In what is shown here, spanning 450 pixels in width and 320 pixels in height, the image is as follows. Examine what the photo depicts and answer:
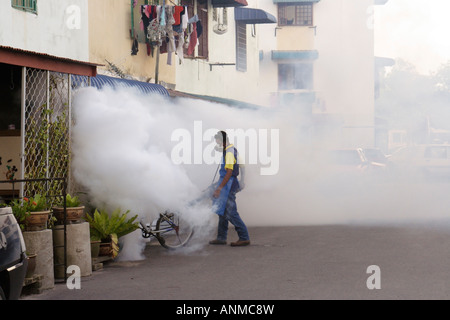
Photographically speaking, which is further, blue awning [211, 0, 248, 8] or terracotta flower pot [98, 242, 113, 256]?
blue awning [211, 0, 248, 8]

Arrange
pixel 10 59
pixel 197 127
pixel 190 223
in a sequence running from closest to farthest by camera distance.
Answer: pixel 10 59
pixel 190 223
pixel 197 127

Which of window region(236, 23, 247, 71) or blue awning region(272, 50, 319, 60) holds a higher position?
blue awning region(272, 50, 319, 60)

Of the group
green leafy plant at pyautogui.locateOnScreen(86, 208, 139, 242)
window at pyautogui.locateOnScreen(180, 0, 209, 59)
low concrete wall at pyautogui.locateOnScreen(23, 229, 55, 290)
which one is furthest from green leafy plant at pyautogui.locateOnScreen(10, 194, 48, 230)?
window at pyautogui.locateOnScreen(180, 0, 209, 59)

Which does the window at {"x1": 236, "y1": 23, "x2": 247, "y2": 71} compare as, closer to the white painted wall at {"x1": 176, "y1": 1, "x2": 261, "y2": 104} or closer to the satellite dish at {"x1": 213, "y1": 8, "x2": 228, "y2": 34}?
the white painted wall at {"x1": 176, "y1": 1, "x2": 261, "y2": 104}

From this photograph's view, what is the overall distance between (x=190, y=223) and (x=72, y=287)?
4.05m

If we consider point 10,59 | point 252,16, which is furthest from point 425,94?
point 10,59

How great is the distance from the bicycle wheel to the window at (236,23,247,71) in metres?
16.2

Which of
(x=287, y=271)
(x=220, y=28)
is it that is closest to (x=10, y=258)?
(x=287, y=271)

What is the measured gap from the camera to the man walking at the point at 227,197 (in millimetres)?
13414

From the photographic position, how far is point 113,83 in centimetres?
1588

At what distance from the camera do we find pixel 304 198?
2278 cm

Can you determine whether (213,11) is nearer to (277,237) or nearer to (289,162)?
(289,162)

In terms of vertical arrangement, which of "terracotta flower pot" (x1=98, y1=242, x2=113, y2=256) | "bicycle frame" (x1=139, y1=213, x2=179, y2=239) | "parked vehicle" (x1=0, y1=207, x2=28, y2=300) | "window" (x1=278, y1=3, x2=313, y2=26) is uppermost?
"window" (x1=278, y1=3, x2=313, y2=26)

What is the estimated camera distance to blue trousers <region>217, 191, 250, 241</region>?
1342 cm
